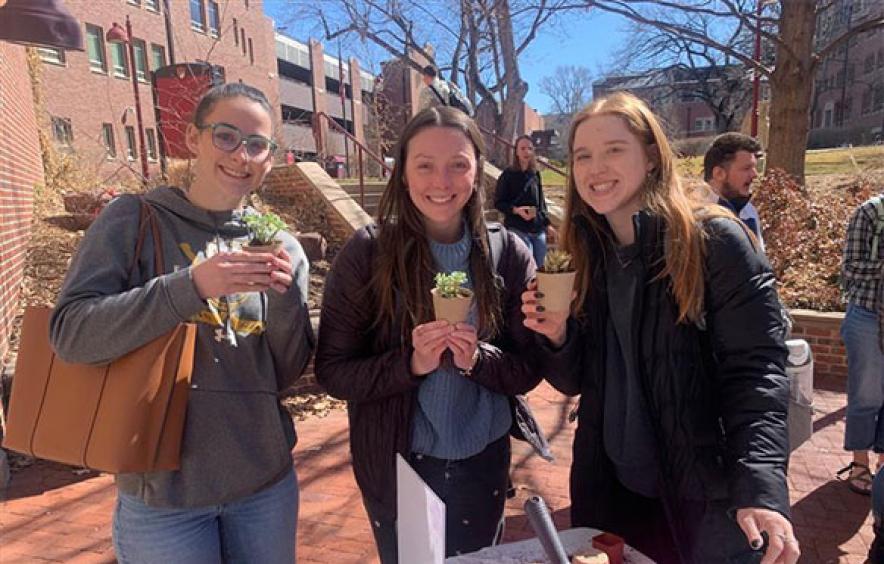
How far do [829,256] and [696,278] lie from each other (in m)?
7.46

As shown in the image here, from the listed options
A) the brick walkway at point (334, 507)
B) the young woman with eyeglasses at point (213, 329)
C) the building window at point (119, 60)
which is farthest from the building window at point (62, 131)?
the young woman with eyeglasses at point (213, 329)

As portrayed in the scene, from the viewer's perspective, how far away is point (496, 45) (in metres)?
20.8

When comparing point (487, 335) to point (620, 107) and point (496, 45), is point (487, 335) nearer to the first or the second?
point (620, 107)

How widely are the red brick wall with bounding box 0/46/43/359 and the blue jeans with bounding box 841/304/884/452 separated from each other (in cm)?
602

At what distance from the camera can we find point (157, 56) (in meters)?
31.9

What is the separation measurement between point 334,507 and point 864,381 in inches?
134

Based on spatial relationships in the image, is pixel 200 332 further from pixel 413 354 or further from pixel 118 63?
pixel 118 63

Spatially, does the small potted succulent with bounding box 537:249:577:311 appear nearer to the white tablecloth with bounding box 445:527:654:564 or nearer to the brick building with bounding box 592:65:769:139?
the white tablecloth with bounding box 445:527:654:564

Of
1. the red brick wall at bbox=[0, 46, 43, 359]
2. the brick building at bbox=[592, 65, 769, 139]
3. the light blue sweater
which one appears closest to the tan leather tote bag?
the light blue sweater

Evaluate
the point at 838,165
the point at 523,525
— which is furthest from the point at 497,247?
the point at 838,165

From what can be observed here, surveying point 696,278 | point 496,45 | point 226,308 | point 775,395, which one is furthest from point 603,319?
point 496,45

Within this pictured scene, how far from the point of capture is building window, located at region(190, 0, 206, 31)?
106 feet

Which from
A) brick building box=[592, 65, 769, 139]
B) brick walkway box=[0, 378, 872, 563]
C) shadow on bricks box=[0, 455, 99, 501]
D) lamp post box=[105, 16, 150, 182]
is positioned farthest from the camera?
brick building box=[592, 65, 769, 139]

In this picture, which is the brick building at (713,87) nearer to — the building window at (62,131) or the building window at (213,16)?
the building window at (213,16)
